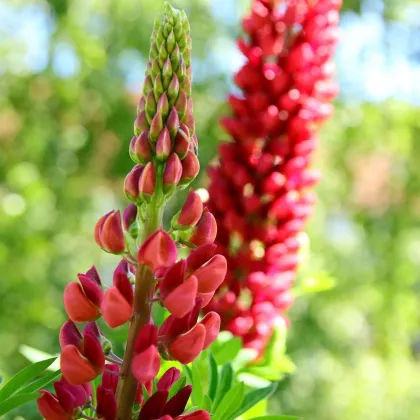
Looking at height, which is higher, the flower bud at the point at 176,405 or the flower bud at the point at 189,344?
the flower bud at the point at 189,344

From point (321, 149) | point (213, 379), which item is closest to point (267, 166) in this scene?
point (213, 379)

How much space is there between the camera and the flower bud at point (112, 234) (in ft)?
2.15

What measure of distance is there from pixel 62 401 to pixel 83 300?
0.09m

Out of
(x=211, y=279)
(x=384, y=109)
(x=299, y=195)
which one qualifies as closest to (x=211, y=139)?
(x=384, y=109)

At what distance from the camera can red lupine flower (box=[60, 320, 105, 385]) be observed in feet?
2.01

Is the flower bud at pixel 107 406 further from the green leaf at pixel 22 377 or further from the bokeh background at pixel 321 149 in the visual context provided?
the bokeh background at pixel 321 149

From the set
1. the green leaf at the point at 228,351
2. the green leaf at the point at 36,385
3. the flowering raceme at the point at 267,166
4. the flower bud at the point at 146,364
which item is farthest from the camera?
the flowering raceme at the point at 267,166

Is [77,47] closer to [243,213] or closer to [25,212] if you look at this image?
[25,212]

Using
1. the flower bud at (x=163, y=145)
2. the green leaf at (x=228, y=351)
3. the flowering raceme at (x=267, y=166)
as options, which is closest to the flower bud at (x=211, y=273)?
the flower bud at (x=163, y=145)

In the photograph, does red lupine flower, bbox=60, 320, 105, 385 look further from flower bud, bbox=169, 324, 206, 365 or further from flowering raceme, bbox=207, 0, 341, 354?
flowering raceme, bbox=207, 0, 341, 354

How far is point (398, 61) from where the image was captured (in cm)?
442

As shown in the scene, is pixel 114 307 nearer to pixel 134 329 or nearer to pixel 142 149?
pixel 134 329

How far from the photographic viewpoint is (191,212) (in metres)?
0.68

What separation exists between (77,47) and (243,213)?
305cm
